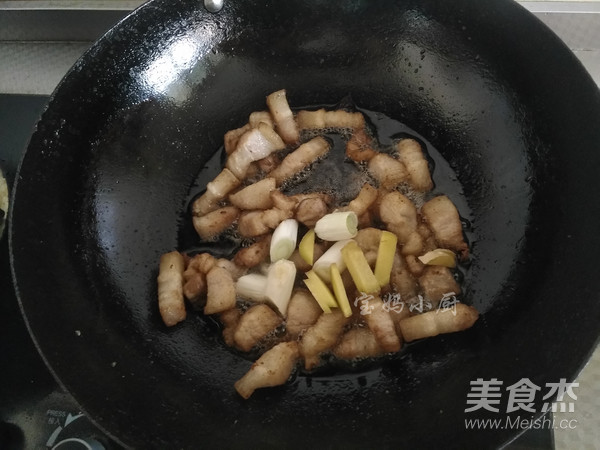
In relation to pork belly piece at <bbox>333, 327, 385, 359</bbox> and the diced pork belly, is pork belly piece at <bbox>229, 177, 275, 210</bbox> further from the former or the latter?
pork belly piece at <bbox>333, 327, 385, 359</bbox>

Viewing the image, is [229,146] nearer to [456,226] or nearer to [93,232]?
[93,232]

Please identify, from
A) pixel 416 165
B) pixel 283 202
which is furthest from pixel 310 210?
pixel 416 165

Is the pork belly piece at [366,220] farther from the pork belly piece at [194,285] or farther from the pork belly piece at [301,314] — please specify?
the pork belly piece at [194,285]

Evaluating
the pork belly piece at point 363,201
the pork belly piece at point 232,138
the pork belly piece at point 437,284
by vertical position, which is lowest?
the pork belly piece at point 437,284

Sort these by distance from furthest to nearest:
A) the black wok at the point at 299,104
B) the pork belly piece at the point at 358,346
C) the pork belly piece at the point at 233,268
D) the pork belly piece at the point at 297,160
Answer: the pork belly piece at the point at 297,160 < the pork belly piece at the point at 233,268 < the pork belly piece at the point at 358,346 < the black wok at the point at 299,104

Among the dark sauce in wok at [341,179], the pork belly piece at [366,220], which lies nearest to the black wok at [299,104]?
the dark sauce in wok at [341,179]

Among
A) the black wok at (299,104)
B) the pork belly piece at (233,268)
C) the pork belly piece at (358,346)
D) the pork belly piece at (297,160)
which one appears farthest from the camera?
the pork belly piece at (297,160)

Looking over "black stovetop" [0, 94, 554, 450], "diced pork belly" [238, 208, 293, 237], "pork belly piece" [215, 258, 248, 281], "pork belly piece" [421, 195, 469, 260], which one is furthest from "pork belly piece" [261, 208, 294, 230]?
"black stovetop" [0, 94, 554, 450]
